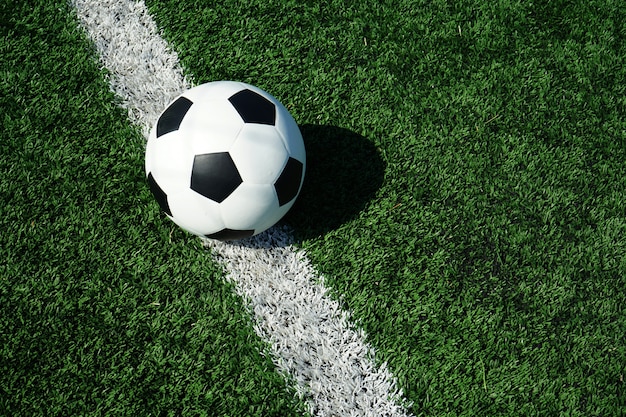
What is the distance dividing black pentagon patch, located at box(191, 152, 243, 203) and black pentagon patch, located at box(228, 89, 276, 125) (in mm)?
260

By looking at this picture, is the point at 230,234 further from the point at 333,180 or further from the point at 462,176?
the point at 462,176

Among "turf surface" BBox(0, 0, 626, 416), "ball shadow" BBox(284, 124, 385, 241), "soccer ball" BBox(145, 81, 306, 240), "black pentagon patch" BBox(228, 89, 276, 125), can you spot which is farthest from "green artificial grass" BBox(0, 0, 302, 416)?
"black pentagon patch" BBox(228, 89, 276, 125)

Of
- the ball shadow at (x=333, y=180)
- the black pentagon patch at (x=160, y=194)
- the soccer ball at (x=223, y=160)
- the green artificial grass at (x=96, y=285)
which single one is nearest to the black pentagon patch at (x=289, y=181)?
the soccer ball at (x=223, y=160)

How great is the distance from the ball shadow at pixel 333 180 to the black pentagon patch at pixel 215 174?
0.78 m

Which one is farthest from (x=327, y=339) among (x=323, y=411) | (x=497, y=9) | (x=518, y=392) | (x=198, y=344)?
(x=497, y=9)

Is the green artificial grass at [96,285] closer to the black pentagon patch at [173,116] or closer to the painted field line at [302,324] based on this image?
the painted field line at [302,324]

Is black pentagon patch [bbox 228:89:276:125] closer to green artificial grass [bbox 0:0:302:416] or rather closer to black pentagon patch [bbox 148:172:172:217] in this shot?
black pentagon patch [bbox 148:172:172:217]

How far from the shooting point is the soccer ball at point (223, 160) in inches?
115

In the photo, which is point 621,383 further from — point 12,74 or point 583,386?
point 12,74

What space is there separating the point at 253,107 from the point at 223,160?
36 cm

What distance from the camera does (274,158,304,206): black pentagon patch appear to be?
10.0 feet

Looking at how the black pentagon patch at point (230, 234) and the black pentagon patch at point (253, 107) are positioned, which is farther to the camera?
the black pentagon patch at point (230, 234)

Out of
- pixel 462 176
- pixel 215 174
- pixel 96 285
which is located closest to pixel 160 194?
pixel 215 174

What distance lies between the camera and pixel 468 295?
11.4 feet
